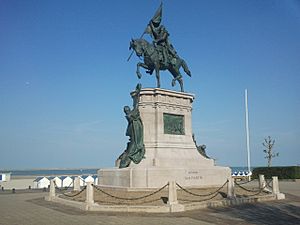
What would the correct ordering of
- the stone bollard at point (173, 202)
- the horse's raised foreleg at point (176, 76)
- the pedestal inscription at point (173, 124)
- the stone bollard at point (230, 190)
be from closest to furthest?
the stone bollard at point (173, 202) < the stone bollard at point (230, 190) < the pedestal inscription at point (173, 124) < the horse's raised foreleg at point (176, 76)

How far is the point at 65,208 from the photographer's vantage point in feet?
47.5

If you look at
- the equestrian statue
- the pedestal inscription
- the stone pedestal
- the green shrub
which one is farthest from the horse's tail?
the green shrub

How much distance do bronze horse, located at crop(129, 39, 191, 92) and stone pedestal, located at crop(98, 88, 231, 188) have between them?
1.38 meters

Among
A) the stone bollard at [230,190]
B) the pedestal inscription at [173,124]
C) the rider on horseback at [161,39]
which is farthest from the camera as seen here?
the rider on horseback at [161,39]

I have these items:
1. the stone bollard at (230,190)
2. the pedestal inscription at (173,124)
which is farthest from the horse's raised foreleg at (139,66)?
the stone bollard at (230,190)

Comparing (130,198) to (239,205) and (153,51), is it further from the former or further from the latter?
(153,51)

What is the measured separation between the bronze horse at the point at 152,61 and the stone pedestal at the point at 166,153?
1383 mm

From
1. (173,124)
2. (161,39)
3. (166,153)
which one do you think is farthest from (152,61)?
(166,153)

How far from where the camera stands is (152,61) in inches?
818

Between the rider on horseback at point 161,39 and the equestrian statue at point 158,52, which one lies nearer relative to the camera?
the equestrian statue at point 158,52

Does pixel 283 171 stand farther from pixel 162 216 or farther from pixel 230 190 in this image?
pixel 162 216

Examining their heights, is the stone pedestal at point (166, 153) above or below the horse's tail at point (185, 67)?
below

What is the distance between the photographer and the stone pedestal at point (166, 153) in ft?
55.9

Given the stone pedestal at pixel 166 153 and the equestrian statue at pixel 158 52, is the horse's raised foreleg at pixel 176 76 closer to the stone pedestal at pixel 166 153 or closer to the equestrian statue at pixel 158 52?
the equestrian statue at pixel 158 52
